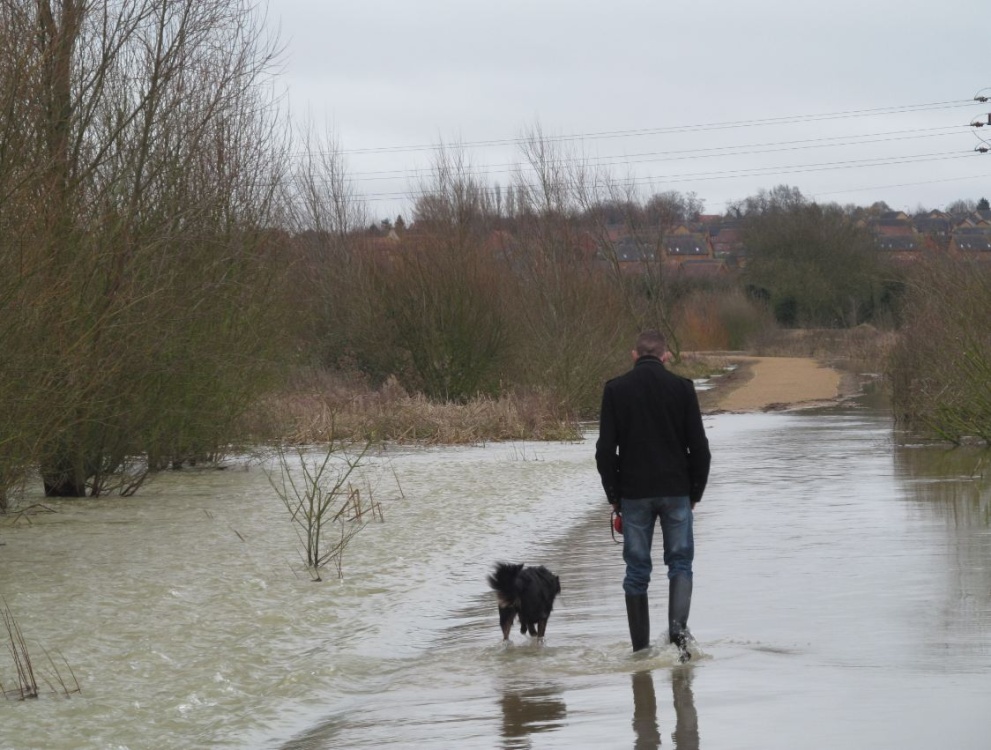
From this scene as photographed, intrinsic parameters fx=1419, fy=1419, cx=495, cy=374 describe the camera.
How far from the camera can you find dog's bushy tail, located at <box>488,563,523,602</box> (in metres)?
8.70

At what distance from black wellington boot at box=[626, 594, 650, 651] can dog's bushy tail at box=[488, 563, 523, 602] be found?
773 mm

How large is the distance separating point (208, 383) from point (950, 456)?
11.6m

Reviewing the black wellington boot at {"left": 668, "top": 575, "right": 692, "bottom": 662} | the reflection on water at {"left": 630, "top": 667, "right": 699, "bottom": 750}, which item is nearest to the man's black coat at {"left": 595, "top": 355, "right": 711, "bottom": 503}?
the black wellington boot at {"left": 668, "top": 575, "right": 692, "bottom": 662}

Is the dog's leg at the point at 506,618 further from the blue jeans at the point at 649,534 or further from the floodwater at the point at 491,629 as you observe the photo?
the blue jeans at the point at 649,534

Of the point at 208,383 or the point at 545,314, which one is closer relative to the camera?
the point at 208,383

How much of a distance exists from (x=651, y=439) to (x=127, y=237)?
911 centimetres

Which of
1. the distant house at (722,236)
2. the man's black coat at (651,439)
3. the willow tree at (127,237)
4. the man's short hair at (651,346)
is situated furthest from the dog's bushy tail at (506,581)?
the distant house at (722,236)

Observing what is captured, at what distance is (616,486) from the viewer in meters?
8.36

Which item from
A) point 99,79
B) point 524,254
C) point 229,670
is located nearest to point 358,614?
point 229,670

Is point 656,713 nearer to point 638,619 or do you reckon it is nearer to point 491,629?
point 638,619

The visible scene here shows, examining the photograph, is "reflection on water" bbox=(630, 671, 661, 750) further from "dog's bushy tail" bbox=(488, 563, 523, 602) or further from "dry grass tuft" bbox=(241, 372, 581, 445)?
"dry grass tuft" bbox=(241, 372, 581, 445)

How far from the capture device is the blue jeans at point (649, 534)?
27.1 ft

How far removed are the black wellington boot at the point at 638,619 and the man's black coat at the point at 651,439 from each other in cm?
59

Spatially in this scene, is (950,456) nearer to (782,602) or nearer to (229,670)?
(782,602)
